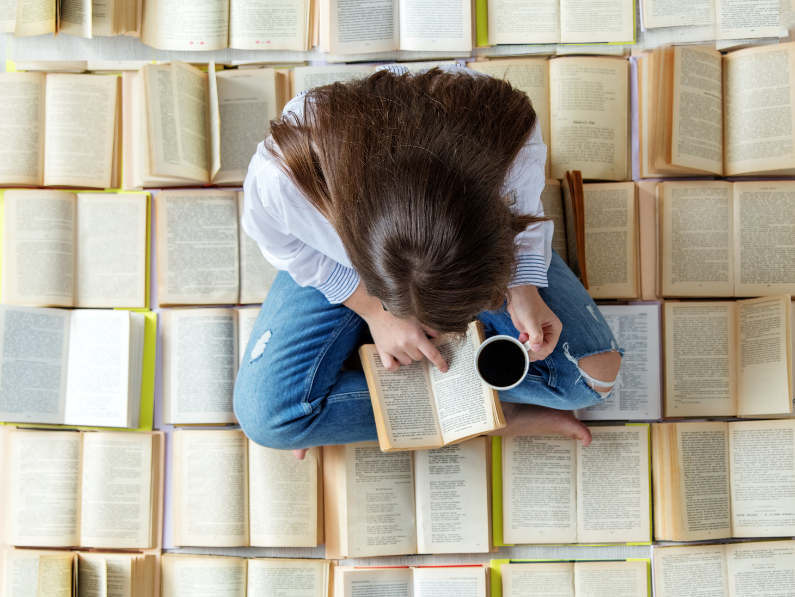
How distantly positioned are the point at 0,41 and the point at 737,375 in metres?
1.66

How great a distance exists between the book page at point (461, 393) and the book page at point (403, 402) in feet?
0.05

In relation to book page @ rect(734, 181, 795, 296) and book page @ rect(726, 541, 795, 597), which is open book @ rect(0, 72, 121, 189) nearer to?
book page @ rect(734, 181, 795, 296)

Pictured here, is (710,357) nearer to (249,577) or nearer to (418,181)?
(418,181)

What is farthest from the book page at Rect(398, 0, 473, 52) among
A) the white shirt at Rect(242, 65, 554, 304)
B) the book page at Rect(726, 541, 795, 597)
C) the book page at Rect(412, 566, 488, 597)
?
the book page at Rect(726, 541, 795, 597)

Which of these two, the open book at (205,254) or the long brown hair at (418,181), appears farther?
the open book at (205,254)

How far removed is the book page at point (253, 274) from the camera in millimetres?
1200

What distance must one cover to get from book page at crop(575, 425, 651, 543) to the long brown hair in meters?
0.60

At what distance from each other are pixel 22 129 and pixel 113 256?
0.32 meters

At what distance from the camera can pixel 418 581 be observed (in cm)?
116

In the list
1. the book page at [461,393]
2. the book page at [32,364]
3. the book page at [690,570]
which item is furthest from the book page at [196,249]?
the book page at [690,570]

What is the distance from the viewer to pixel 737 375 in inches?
46.4

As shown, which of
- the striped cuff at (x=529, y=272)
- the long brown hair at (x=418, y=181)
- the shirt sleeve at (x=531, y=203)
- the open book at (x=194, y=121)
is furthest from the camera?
the open book at (x=194, y=121)

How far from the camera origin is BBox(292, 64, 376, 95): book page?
1210 mm

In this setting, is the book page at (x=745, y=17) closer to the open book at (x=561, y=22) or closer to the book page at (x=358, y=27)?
the open book at (x=561, y=22)
